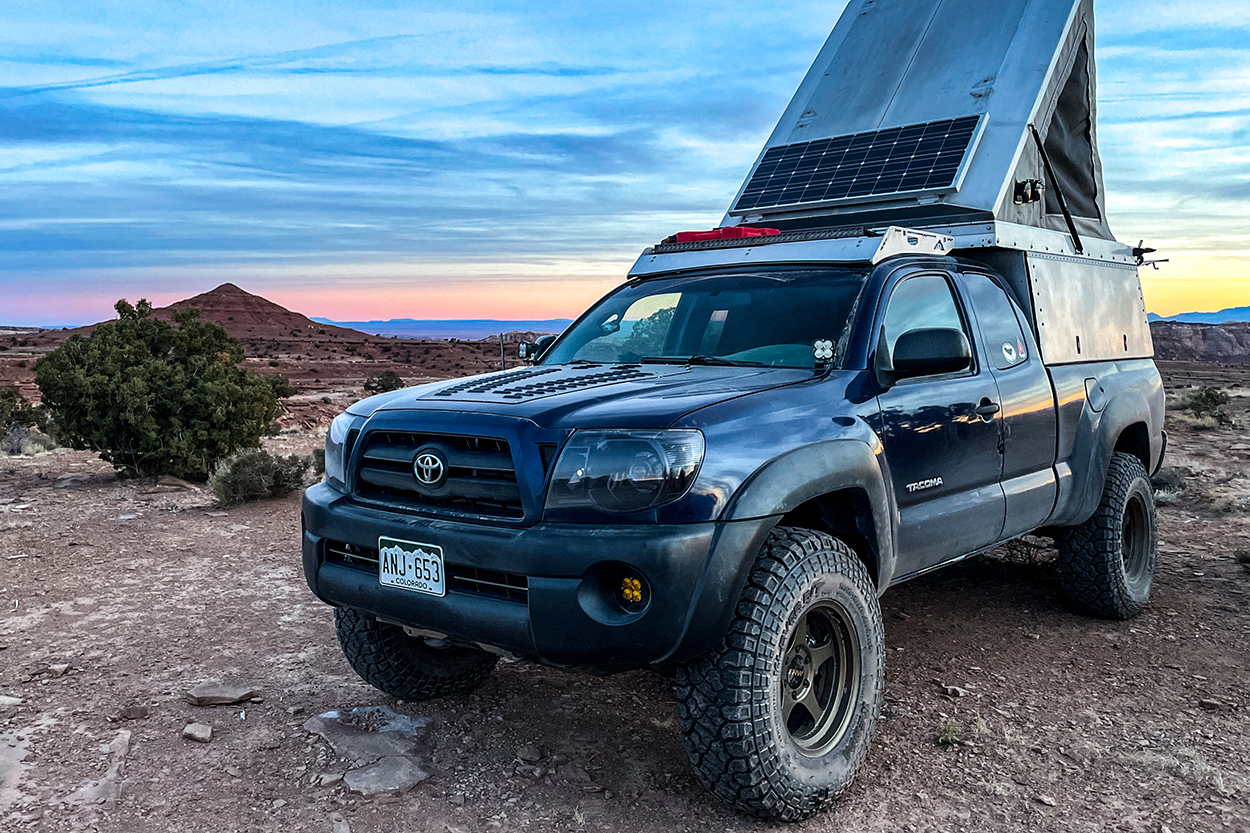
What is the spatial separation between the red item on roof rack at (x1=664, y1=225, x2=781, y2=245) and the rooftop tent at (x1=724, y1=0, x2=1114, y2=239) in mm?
1206

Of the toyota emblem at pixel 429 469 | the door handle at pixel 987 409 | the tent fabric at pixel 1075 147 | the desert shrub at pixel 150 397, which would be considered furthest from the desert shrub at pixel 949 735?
the desert shrub at pixel 150 397

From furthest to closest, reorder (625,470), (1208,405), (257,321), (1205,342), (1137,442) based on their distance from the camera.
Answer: (257,321)
(1205,342)
(1208,405)
(1137,442)
(625,470)

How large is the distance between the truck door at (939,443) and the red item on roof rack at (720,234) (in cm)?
88

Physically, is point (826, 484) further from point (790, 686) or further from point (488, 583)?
point (488, 583)

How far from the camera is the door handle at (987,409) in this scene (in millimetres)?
4652

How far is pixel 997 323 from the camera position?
16.7 ft

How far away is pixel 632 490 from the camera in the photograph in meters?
3.21

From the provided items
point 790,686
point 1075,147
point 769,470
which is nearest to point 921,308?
point 769,470

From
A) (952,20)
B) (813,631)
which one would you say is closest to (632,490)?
(813,631)

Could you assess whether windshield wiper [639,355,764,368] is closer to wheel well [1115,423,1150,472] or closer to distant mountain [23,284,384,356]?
wheel well [1115,423,1150,472]

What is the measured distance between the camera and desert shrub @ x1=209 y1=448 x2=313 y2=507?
32.0 feet

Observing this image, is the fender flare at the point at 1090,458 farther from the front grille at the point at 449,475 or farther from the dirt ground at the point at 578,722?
the front grille at the point at 449,475

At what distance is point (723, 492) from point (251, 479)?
775cm

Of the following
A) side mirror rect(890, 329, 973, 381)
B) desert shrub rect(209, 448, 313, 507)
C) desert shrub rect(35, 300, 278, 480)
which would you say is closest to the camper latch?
side mirror rect(890, 329, 973, 381)
